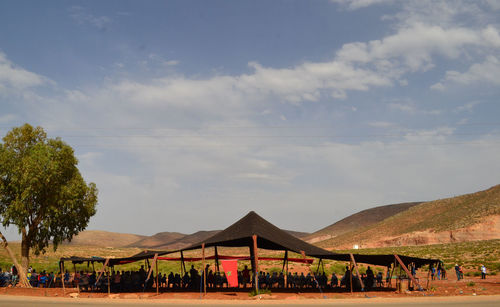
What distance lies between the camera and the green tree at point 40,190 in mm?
30562

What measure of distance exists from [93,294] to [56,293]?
251 centimetres

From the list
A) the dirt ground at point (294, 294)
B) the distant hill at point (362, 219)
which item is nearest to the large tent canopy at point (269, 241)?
the dirt ground at point (294, 294)

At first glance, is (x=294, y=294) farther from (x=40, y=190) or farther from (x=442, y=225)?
(x=442, y=225)

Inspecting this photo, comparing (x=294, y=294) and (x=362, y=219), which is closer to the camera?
(x=294, y=294)

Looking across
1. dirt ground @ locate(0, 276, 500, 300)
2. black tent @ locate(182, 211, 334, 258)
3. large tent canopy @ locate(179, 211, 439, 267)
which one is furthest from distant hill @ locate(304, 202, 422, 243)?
black tent @ locate(182, 211, 334, 258)

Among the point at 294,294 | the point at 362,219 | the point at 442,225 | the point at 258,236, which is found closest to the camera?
the point at 258,236

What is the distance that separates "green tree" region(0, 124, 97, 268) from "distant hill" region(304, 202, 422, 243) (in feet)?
432

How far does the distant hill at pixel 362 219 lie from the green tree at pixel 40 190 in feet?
432

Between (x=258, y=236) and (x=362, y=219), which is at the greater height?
(x=258, y=236)

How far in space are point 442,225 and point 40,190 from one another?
7993 centimetres

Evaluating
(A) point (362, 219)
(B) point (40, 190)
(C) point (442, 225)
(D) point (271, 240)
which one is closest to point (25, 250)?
(B) point (40, 190)

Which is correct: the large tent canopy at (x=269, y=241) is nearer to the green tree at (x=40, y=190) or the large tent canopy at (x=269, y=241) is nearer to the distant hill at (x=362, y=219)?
the green tree at (x=40, y=190)

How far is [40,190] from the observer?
31.3 metres

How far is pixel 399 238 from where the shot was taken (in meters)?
89.7
